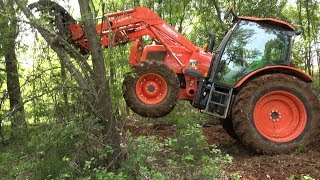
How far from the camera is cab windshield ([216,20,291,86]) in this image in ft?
21.6

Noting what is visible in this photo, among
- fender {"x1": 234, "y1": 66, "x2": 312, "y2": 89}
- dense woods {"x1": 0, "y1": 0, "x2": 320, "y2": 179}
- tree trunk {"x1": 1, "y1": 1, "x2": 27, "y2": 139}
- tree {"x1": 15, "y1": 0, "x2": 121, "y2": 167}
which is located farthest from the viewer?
fender {"x1": 234, "y1": 66, "x2": 312, "y2": 89}

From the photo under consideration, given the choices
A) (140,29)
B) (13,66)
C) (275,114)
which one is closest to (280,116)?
(275,114)

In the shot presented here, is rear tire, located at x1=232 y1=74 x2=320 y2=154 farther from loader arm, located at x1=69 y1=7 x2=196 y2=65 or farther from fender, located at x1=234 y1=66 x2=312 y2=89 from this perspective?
loader arm, located at x1=69 y1=7 x2=196 y2=65

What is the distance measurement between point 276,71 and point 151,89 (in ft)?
7.02

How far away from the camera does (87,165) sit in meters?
4.32

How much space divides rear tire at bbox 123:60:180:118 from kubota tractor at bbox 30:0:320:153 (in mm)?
17

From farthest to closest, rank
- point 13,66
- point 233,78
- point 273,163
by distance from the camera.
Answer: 1. point 13,66
2. point 233,78
3. point 273,163

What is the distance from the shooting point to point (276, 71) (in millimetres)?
6492

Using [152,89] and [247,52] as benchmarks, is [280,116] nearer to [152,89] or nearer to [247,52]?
[247,52]

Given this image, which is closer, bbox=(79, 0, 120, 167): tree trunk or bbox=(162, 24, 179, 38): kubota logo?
bbox=(79, 0, 120, 167): tree trunk

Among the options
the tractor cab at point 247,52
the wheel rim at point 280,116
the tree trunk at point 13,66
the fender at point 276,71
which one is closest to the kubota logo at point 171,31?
the tractor cab at point 247,52

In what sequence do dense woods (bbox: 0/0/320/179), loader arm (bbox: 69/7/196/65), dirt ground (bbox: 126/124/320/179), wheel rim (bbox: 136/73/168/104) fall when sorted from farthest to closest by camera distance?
loader arm (bbox: 69/7/196/65)
wheel rim (bbox: 136/73/168/104)
dirt ground (bbox: 126/124/320/179)
dense woods (bbox: 0/0/320/179)

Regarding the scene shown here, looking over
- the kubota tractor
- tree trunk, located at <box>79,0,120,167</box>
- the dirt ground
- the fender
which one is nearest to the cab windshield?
the kubota tractor

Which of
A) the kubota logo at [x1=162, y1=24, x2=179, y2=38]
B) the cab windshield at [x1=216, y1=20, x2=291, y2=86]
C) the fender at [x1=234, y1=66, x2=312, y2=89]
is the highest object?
the kubota logo at [x1=162, y1=24, x2=179, y2=38]
